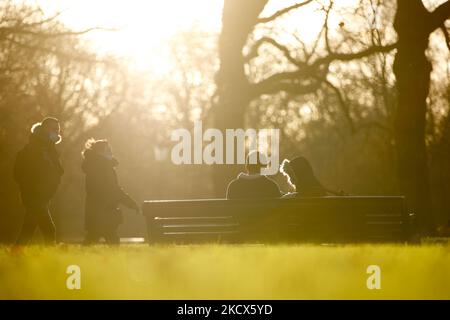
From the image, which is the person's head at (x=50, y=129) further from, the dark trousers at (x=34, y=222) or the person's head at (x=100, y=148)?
the person's head at (x=100, y=148)

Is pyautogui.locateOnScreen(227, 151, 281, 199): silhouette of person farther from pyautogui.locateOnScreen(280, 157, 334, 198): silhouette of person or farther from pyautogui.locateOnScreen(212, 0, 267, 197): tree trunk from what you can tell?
pyautogui.locateOnScreen(212, 0, 267, 197): tree trunk

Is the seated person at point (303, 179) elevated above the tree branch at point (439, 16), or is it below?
below

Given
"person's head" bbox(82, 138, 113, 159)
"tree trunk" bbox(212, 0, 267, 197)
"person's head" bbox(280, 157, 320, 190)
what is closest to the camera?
"person's head" bbox(280, 157, 320, 190)

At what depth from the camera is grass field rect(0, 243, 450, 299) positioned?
241 inches

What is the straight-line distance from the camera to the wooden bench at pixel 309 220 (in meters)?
11.6

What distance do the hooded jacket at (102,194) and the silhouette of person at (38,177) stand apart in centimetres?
230

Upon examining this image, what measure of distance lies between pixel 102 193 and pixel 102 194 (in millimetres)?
18

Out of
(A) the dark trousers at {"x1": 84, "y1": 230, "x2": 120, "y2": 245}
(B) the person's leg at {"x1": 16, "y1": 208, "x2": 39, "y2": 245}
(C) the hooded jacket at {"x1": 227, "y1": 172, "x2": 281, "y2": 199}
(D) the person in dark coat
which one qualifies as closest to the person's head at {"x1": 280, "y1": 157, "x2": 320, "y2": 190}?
(C) the hooded jacket at {"x1": 227, "y1": 172, "x2": 281, "y2": 199}

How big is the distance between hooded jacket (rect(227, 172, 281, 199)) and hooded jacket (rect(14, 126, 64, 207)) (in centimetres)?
235

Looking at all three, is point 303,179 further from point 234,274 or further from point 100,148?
point 234,274

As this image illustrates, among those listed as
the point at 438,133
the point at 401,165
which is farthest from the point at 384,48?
the point at 438,133

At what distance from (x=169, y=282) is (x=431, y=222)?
11.3m

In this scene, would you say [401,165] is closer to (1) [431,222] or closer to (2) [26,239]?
(1) [431,222]

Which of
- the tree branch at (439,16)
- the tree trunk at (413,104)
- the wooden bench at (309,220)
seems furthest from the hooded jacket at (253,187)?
the tree branch at (439,16)
